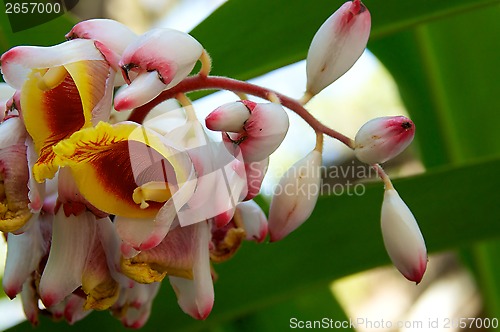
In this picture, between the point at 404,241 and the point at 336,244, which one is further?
the point at 336,244

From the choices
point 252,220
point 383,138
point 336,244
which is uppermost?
point 383,138

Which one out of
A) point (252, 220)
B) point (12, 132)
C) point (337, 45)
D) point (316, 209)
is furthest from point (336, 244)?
point (12, 132)

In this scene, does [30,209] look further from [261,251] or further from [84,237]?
[261,251]

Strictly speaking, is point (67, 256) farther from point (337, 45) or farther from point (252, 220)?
point (337, 45)

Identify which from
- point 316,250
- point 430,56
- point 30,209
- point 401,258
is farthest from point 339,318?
point 30,209

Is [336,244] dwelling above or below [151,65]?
below
